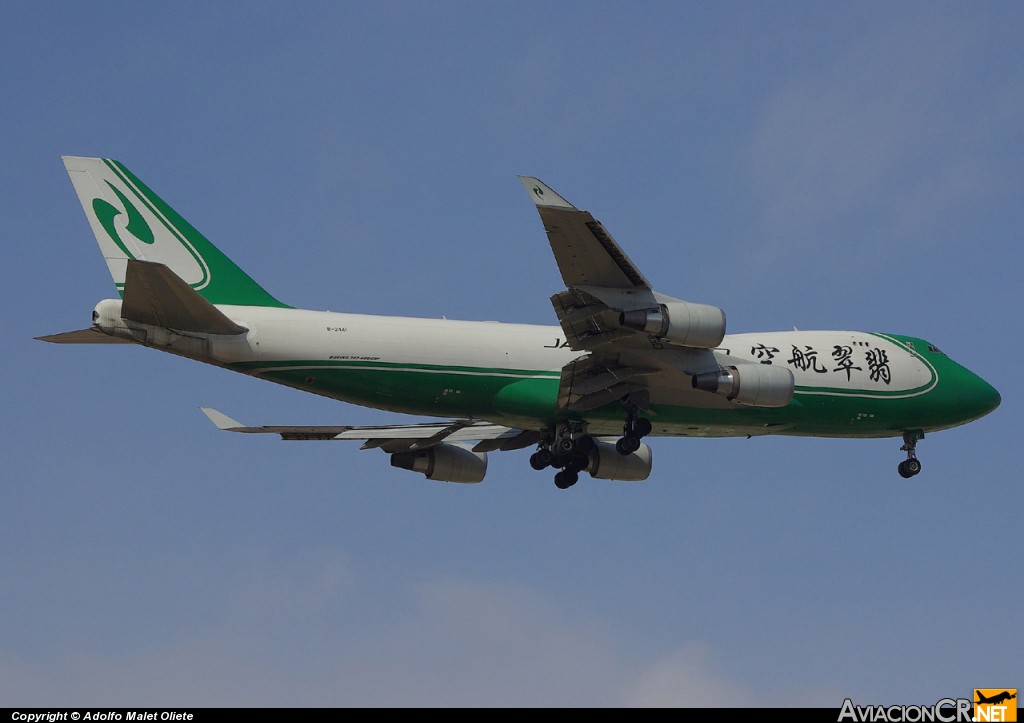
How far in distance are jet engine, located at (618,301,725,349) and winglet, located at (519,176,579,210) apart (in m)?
3.46

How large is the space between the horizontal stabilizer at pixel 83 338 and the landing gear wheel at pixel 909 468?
19.8 metres

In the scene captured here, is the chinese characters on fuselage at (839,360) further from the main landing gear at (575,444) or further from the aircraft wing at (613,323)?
the main landing gear at (575,444)

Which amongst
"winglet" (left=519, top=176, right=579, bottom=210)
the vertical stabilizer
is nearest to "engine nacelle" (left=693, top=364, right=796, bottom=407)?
"winglet" (left=519, top=176, right=579, bottom=210)

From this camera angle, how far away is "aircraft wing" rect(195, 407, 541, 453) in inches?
1423

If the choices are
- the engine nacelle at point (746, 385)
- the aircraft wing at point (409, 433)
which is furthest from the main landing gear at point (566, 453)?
the engine nacelle at point (746, 385)

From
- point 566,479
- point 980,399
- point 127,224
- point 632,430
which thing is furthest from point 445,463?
point 980,399

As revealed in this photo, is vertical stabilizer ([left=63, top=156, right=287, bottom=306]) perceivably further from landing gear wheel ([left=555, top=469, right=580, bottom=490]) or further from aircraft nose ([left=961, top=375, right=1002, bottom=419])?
aircraft nose ([left=961, top=375, right=1002, bottom=419])

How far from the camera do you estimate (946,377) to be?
37719mm

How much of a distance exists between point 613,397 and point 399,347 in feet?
17.2

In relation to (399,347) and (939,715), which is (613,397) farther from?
(939,715)

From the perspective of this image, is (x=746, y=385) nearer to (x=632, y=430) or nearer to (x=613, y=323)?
(x=632, y=430)

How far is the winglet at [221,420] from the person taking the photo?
35969mm

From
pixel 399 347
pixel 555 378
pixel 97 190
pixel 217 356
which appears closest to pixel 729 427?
pixel 555 378

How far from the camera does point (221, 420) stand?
119 feet
